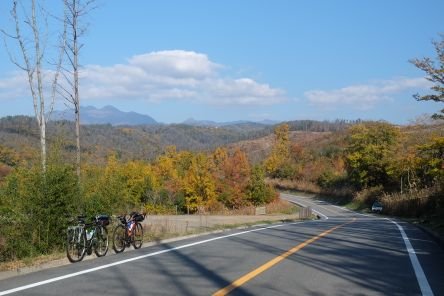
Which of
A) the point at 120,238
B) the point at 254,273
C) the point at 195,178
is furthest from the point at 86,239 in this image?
the point at 195,178

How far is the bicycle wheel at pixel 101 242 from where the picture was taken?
11.5 meters

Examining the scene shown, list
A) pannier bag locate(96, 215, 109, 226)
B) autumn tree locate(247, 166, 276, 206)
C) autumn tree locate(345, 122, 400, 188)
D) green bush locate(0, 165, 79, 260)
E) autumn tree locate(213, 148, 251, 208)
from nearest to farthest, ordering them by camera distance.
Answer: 1. green bush locate(0, 165, 79, 260)
2. pannier bag locate(96, 215, 109, 226)
3. autumn tree locate(247, 166, 276, 206)
4. autumn tree locate(345, 122, 400, 188)
5. autumn tree locate(213, 148, 251, 208)

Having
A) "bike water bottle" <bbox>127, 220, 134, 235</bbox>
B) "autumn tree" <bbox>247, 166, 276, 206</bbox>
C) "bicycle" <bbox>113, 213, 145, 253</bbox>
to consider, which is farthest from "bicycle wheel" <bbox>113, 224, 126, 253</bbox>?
"autumn tree" <bbox>247, 166, 276, 206</bbox>

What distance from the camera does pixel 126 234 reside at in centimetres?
1266

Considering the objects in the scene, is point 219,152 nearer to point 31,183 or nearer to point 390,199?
point 390,199

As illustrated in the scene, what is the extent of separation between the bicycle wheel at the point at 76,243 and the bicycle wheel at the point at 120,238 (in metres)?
1.43

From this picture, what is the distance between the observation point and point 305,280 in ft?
27.6

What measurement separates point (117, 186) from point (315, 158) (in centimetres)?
11871

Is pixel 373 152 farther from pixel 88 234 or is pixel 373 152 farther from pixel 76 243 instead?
pixel 76 243

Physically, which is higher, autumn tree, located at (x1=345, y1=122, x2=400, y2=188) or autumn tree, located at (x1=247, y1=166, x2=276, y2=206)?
autumn tree, located at (x1=345, y1=122, x2=400, y2=188)

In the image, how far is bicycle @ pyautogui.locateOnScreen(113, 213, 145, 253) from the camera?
1249cm

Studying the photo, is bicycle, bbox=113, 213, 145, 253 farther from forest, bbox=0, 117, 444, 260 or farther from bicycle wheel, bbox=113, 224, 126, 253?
forest, bbox=0, 117, 444, 260

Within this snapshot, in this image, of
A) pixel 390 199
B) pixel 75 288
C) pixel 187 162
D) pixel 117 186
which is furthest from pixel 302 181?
pixel 75 288

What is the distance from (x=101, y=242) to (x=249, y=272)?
4306 millimetres
